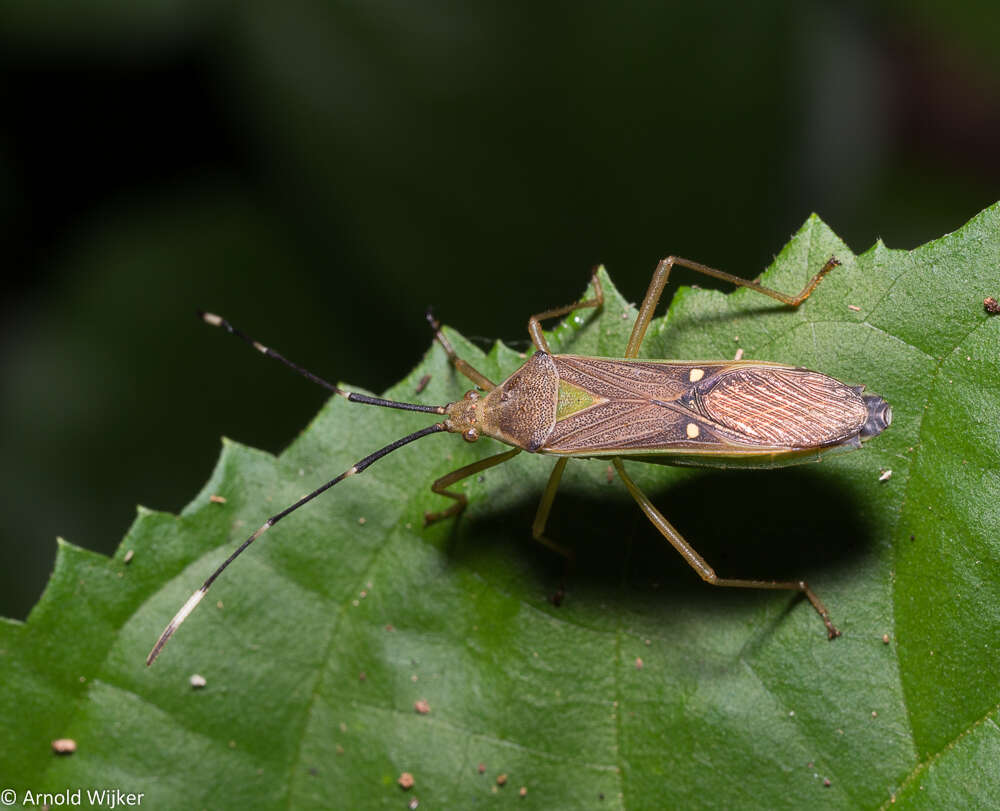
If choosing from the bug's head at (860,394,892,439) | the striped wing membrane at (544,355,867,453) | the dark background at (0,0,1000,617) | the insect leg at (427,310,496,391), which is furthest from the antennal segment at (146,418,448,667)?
the bug's head at (860,394,892,439)

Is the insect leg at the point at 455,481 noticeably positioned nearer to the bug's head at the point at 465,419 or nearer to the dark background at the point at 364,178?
the bug's head at the point at 465,419

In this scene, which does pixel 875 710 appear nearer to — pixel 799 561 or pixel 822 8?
pixel 799 561

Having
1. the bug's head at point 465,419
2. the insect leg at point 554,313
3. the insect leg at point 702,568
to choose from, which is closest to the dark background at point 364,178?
the insect leg at point 554,313

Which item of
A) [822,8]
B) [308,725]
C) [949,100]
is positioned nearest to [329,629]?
[308,725]

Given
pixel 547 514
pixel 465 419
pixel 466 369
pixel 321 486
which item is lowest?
pixel 547 514

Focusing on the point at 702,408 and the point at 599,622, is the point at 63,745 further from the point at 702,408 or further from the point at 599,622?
the point at 702,408

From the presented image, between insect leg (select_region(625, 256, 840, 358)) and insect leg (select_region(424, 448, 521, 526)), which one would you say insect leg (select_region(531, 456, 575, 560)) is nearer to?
insect leg (select_region(424, 448, 521, 526))

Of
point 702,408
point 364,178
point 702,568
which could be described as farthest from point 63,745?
point 364,178

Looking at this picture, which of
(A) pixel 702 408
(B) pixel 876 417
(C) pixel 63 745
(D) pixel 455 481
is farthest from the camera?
(D) pixel 455 481
